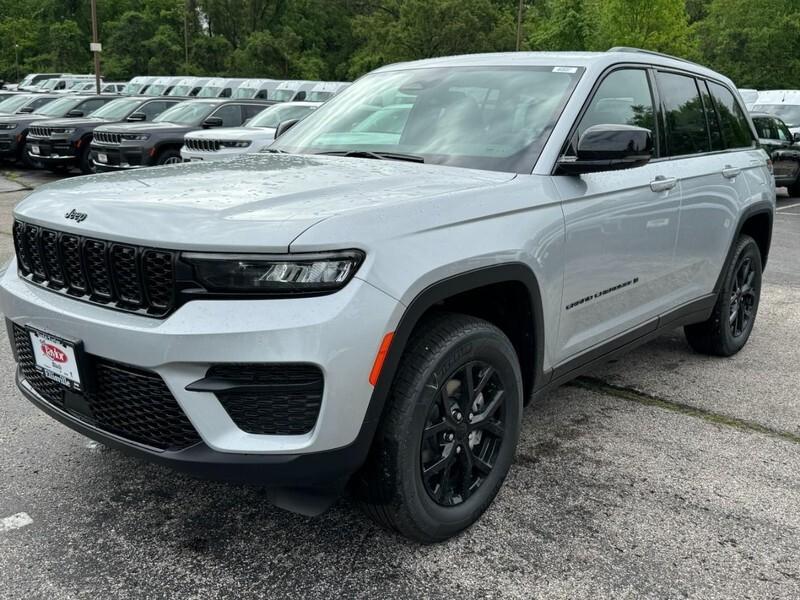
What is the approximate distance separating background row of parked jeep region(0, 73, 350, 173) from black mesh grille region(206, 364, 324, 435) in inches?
327

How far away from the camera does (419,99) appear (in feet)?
12.2

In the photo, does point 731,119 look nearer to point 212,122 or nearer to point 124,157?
point 212,122

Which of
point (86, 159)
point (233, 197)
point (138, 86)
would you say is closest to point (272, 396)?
point (233, 197)

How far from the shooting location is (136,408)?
2.44 m

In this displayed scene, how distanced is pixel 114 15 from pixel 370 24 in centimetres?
3294

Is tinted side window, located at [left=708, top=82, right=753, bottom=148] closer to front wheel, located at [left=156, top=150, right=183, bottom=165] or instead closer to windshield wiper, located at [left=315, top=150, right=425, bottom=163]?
windshield wiper, located at [left=315, top=150, right=425, bottom=163]

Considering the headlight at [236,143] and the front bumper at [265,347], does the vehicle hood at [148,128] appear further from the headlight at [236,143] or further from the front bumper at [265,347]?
the front bumper at [265,347]

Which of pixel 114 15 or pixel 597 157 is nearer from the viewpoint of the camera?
pixel 597 157

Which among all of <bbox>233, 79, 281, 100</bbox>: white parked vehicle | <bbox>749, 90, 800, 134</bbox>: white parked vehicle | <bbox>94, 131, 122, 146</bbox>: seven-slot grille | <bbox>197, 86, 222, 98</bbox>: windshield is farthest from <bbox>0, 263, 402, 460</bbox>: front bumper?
<bbox>197, 86, 222, 98</bbox>: windshield

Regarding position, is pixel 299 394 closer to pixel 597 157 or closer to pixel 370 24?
pixel 597 157

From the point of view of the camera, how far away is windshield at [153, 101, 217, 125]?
14.8 metres

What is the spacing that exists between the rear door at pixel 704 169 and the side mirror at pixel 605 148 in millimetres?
991

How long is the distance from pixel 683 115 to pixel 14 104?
19.8m

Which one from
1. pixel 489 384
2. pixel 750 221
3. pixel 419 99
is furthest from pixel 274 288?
pixel 750 221
